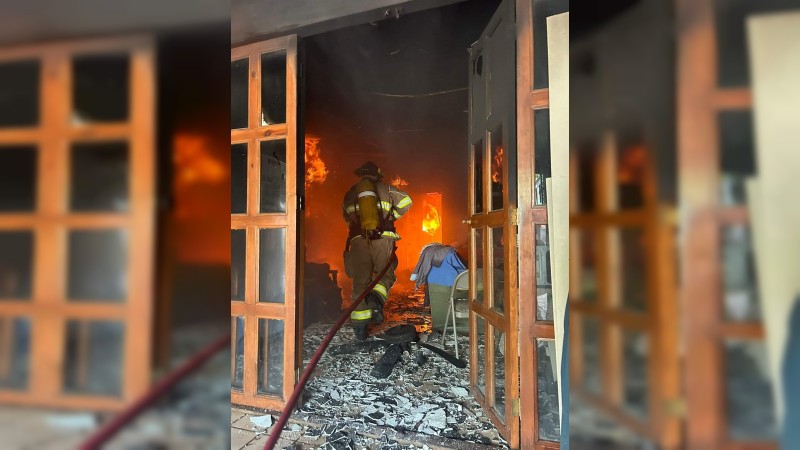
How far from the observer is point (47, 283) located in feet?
1.66

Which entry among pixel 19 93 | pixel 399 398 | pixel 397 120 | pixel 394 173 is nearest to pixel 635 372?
pixel 19 93

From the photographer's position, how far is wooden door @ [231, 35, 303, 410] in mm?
2283

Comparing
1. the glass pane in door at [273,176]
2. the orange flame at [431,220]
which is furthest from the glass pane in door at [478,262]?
the orange flame at [431,220]

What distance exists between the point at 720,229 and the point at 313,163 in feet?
16.4

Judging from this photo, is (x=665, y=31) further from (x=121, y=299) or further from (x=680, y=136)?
(x=121, y=299)

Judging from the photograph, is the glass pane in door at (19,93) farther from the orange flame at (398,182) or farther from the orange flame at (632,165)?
the orange flame at (398,182)

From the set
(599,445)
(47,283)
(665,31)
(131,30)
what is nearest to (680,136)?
(665,31)

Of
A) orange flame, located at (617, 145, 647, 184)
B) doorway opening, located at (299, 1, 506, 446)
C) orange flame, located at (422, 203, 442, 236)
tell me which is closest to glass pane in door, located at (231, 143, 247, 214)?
doorway opening, located at (299, 1, 506, 446)

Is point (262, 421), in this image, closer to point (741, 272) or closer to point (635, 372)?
point (635, 372)

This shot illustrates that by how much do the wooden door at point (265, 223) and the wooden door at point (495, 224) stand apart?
1190mm

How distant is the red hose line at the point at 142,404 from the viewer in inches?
19.5

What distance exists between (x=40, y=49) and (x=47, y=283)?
0.33 m

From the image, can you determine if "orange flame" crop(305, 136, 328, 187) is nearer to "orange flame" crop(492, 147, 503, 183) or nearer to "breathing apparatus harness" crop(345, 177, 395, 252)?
"breathing apparatus harness" crop(345, 177, 395, 252)

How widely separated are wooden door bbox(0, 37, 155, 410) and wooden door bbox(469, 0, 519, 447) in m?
1.71
